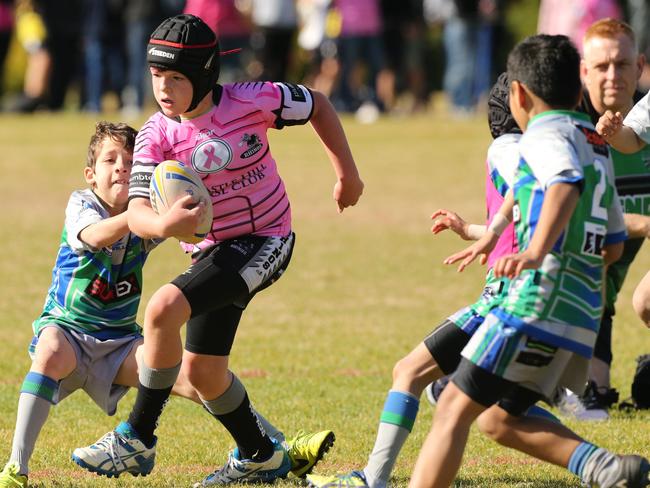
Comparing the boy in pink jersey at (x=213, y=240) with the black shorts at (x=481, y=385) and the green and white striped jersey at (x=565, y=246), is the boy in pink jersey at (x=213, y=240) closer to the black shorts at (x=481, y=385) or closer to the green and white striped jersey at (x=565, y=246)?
the black shorts at (x=481, y=385)

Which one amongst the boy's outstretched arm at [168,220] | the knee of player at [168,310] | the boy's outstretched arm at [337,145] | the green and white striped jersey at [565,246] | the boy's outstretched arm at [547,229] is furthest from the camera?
the boy's outstretched arm at [337,145]

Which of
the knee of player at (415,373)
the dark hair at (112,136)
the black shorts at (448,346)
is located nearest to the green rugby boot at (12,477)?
the dark hair at (112,136)

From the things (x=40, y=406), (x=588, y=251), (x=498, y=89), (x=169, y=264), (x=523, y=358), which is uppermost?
(x=498, y=89)

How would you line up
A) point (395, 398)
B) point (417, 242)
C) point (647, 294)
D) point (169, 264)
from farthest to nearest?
point (417, 242)
point (169, 264)
point (647, 294)
point (395, 398)

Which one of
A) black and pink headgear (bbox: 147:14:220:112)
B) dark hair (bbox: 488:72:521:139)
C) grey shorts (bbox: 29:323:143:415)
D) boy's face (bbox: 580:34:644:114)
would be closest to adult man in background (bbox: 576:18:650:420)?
boy's face (bbox: 580:34:644:114)

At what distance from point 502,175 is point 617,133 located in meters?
0.73

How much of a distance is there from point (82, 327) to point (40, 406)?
0.42 metres

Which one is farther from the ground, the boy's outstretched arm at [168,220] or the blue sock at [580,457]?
the boy's outstretched arm at [168,220]

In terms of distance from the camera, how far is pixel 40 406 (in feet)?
16.8

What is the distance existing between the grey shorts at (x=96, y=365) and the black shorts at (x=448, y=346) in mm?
1282

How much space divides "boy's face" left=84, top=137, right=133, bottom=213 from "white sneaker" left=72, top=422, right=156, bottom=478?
0.96m

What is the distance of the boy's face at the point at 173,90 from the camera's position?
16.9ft

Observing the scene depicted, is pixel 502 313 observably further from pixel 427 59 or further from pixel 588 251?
pixel 427 59

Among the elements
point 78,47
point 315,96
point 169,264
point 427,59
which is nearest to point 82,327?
point 315,96
